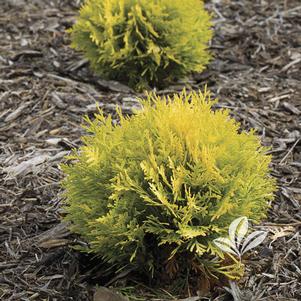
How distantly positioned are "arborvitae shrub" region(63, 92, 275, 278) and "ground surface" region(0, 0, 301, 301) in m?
0.36

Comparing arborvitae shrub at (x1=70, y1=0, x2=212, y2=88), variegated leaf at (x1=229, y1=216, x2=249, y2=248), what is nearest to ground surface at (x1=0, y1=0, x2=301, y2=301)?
arborvitae shrub at (x1=70, y1=0, x2=212, y2=88)

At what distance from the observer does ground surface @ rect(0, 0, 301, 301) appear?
3391 millimetres

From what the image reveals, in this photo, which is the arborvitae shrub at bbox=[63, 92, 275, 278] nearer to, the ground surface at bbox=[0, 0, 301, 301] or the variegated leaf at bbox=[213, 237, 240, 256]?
the variegated leaf at bbox=[213, 237, 240, 256]

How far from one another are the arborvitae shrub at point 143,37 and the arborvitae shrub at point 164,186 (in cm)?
195

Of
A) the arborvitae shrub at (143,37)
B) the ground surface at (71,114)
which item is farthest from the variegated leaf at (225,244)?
the arborvitae shrub at (143,37)

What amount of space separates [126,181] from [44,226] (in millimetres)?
941

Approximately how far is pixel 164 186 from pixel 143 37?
89.8 inches

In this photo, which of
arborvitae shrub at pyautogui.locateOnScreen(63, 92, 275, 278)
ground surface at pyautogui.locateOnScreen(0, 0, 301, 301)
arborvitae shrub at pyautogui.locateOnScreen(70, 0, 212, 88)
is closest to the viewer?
arborvitae shrub at pyautogui.locateOnScreen(63, 92, 275, 278)

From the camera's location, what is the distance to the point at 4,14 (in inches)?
259

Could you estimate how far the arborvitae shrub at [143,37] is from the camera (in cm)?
503

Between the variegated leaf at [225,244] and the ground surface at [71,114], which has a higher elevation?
the variegated leaf at [225,244]

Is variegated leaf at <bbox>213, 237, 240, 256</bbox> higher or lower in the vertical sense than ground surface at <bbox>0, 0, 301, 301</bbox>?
→ higher

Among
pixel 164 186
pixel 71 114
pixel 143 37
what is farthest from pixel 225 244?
pixel 143 37

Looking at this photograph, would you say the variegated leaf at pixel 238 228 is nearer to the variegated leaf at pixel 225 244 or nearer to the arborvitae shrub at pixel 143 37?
the variegated leaf at pixel 225 244
